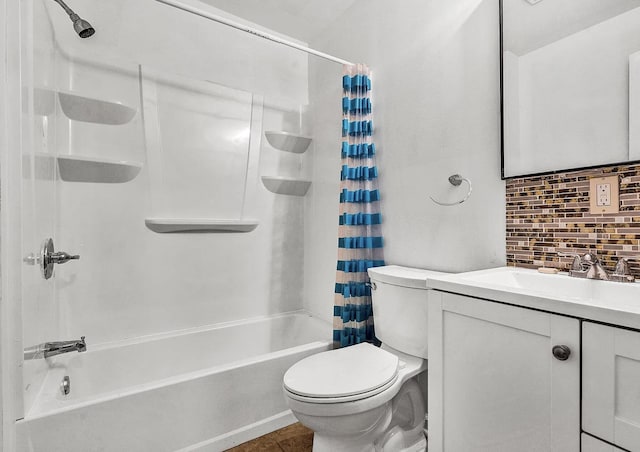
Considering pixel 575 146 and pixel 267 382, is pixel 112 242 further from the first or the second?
pixel 575 146

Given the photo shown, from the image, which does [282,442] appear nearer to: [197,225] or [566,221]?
[197,225]

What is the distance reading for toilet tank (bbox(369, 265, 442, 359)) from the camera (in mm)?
1443

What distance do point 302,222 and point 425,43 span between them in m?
1.52

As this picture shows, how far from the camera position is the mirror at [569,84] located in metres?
1.08

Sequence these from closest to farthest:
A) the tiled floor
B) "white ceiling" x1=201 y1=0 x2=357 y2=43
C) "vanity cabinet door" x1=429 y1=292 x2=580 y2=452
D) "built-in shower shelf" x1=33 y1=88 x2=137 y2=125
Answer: "vanity cabinet door" x1=429 y1=292 x2=580 y2=452 → the tiled floor → "built-in shower shelf" x1=33 y1=88 x2=137 y2=125 → "white ceiling" x1=201 y1=0 x2=357 y2=43

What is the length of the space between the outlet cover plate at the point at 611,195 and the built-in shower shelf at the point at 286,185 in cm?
180

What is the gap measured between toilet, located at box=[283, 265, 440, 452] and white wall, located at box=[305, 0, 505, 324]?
0.82ft

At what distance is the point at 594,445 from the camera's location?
Result: 79 cm

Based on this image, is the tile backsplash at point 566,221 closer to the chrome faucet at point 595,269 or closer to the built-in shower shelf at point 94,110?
→ the chrome faucet at point 595,269

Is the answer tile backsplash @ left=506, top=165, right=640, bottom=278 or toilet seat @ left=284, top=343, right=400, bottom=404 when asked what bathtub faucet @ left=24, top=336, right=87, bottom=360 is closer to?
toilet seat @ left=284, top=343, right=400, bottom=404

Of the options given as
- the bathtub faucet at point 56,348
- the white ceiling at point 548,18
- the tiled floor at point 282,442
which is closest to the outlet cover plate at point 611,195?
the white ceiling at point 548,18

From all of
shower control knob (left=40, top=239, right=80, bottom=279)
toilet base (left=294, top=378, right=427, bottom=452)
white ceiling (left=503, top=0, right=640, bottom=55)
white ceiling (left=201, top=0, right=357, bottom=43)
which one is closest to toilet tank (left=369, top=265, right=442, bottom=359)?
toilet base (left=294, top=378, right=427, bottom=452)

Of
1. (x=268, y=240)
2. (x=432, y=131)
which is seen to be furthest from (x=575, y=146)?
(x=268, y=240)

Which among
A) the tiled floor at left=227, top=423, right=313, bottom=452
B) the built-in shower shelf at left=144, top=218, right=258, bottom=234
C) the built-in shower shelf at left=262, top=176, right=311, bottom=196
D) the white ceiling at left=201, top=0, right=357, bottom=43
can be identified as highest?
the white ceiling at left=201, top=0, right=357, bottom=43
